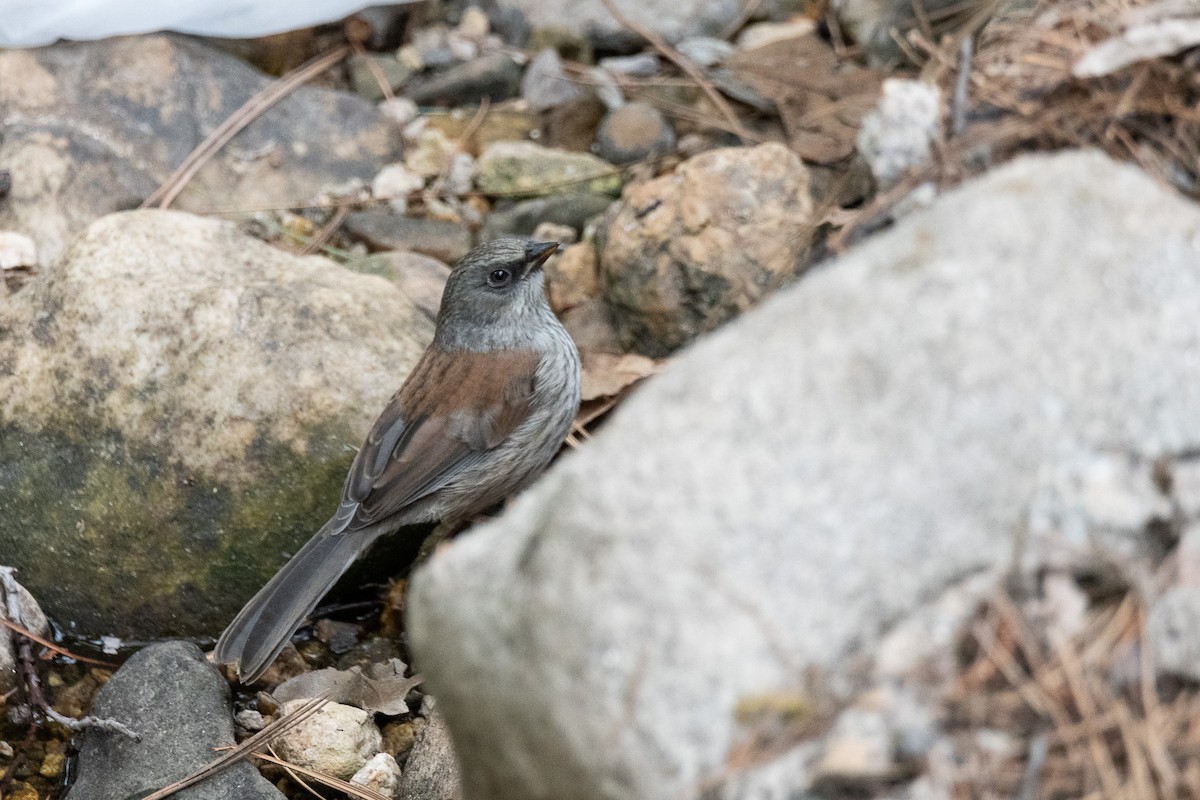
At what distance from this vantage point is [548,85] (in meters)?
7.02

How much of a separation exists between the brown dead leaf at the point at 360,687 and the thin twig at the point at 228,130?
2961 mm

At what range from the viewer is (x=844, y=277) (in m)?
2.30

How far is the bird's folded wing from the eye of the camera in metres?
4.47

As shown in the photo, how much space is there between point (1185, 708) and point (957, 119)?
1826 mm

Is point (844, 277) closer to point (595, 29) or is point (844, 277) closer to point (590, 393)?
point (590, 393)

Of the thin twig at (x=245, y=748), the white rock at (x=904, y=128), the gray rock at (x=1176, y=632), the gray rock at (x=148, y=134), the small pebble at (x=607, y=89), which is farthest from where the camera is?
the small pebble at (x=607, y=89)

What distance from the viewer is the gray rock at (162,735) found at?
3.83 metres

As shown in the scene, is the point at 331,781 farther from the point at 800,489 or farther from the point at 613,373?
the point at 800,489

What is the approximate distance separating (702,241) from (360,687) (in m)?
2.32

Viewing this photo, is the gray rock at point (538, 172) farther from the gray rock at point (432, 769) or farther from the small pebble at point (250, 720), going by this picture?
the gray rock at point (432, 769)

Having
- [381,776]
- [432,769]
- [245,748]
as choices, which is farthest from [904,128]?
[245,748]

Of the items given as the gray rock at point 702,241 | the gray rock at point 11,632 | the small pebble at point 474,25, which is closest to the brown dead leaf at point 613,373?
the gray rock at point 702,241

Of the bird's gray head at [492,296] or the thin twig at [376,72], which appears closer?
the bird's gray head at [492,296]

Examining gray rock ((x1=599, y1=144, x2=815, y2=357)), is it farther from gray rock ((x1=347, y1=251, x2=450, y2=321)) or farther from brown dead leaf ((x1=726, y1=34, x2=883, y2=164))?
gray rock ((x1=347, y1=251, x2=450, y2=321))
